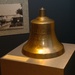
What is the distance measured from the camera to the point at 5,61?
0.77 meters

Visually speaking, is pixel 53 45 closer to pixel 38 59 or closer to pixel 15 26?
pixel 38 59

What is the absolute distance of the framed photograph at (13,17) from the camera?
3.18 feet

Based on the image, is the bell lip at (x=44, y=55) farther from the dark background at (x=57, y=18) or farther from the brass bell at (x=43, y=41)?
the dark background at (x=57, y=18)

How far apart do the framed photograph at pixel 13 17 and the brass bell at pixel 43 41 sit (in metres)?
0.25

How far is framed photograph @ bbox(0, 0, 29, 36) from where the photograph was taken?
97 cm

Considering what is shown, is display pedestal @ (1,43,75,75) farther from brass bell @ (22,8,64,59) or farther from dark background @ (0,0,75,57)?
dark background @ (0,0,75,57)

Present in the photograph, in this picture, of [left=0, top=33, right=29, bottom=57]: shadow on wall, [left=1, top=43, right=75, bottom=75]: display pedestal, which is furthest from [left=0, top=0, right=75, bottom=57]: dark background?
[left=1, top=43, right=75, bottom=75]: display pedestal

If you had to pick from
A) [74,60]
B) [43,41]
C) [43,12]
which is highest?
[43,12]

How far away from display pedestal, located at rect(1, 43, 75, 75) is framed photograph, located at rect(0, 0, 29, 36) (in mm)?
225

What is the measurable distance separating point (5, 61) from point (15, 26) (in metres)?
0.29

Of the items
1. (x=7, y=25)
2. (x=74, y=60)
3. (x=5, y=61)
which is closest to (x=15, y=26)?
(x=7, y=25)

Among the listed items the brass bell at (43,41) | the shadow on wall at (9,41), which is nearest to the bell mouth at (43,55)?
the brass bell at (43,41)

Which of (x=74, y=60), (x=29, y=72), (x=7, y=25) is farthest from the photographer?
(x=7, y=25)

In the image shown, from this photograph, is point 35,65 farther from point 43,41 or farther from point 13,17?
point 13,17
